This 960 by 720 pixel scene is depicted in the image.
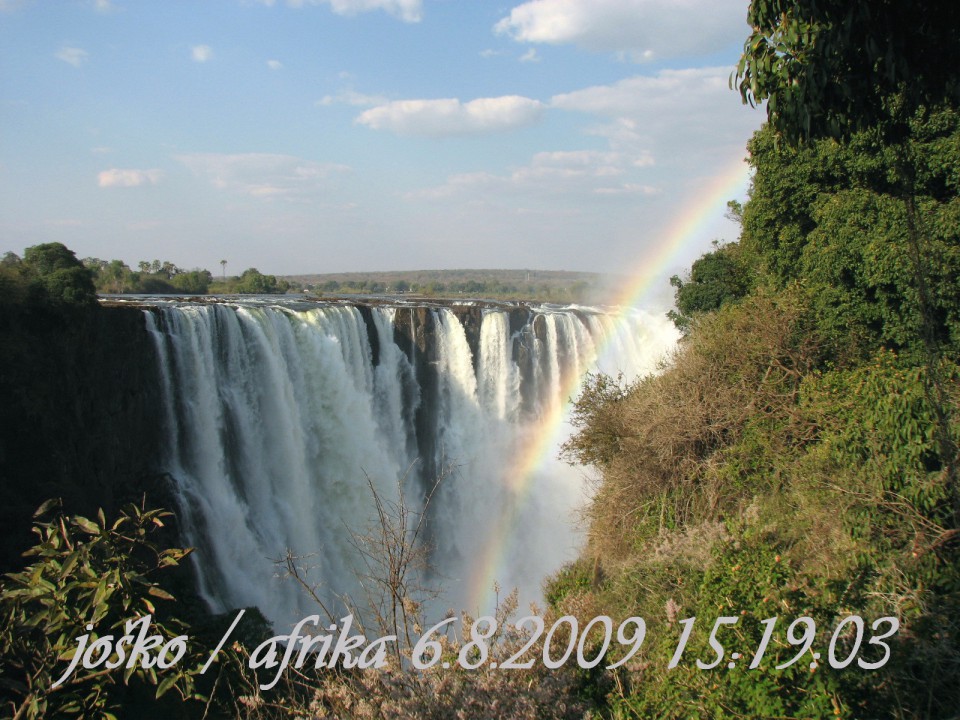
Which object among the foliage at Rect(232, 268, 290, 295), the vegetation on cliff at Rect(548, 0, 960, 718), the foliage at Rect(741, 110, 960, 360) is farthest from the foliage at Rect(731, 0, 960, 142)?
the foliage at Rect(232, 268, 290, 295)

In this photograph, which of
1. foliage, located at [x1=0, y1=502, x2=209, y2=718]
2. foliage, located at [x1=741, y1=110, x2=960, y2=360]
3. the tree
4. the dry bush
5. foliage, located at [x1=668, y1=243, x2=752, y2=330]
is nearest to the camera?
foliage, located at [x1=0, y1=502, x2=209, y2=718]

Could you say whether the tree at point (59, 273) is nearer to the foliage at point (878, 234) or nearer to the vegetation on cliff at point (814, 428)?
the vegetation on cliff at point (814, 428)

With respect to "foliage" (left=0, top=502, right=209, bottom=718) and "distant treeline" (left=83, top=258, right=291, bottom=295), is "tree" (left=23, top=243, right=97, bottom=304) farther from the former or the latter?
"distant treeline" (left=83, top=258, right=291, bottom=295)

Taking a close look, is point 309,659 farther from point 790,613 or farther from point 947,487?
point 947,487

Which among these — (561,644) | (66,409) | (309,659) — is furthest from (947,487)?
(66,409)

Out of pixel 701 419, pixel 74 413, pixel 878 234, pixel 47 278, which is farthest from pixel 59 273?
pixel 878 234

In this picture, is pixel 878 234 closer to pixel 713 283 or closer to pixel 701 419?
pixel 701 419
